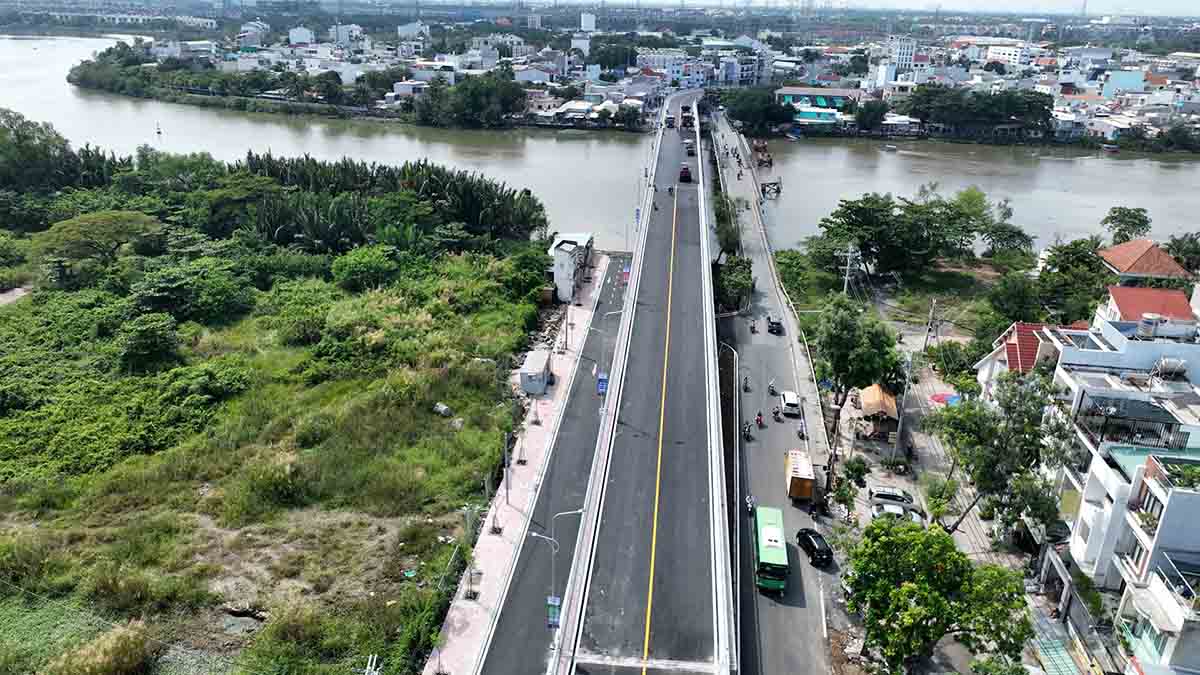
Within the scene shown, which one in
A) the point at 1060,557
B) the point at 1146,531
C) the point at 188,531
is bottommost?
the point at 188,531

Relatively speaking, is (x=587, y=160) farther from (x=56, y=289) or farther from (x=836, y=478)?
(x=836, y=478)

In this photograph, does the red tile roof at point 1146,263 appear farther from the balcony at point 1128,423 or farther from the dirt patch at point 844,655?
the dirt patch at point 844,655

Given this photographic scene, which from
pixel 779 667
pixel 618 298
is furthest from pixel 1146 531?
pixel 618 298

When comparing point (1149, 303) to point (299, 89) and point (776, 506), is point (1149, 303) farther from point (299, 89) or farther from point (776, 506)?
point (299, 89)

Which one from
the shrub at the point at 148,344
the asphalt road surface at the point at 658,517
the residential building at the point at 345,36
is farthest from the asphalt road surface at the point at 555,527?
the residential building at the point at 345,36

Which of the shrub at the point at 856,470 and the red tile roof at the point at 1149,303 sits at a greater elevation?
the red tile roof at the point at 1149,303

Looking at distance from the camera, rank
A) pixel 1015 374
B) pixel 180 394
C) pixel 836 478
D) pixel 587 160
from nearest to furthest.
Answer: pixel 1015 374
pixel 836 478
pixel 180 394
pixel 587 160

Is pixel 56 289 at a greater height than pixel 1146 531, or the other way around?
pixel 1146 531
